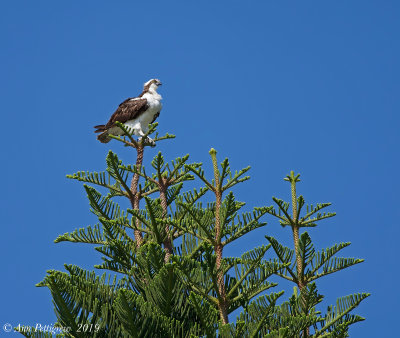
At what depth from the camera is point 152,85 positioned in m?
14.8

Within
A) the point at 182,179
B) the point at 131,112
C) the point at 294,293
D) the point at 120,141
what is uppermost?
the point at 131,112

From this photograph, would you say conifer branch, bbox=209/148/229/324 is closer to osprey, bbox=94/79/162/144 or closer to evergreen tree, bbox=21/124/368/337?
evergreen tree, bbox=21/124/368/337

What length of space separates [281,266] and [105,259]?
2.21m

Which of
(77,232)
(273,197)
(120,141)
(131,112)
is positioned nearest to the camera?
(273,197)

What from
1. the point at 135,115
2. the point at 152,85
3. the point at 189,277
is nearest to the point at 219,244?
the point at 189,277

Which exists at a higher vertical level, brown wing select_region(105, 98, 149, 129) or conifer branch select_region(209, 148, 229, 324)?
brown wing select_region(105, 98, 149, 129)

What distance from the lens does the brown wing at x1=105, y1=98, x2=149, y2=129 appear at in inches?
530

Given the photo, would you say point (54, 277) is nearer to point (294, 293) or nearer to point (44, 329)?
point (44, 329)

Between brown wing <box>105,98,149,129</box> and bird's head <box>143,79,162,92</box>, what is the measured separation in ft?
3.22

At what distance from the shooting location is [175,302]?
308 inches

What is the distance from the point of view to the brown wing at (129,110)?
13.5m

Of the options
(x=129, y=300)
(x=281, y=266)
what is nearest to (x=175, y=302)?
(x=129, y=300)

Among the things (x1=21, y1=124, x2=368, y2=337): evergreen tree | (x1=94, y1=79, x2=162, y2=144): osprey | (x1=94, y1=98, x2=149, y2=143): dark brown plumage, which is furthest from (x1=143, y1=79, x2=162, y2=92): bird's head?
(x1=21, y1=124, x2=368, y2=337): evergreen tree

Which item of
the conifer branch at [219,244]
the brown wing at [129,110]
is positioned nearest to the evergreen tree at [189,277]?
the conifer branch at [219,244]
